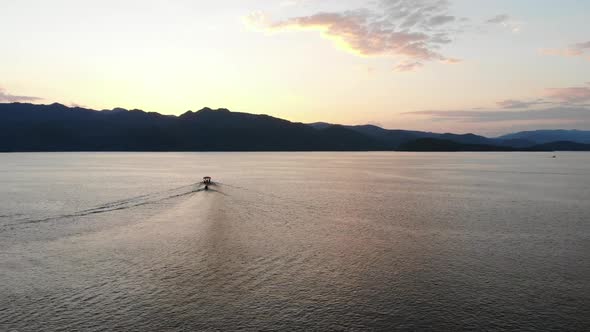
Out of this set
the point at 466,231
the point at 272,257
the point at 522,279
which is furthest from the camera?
the point at 466,231

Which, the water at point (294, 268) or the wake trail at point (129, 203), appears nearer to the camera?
the water at point (294, 268)

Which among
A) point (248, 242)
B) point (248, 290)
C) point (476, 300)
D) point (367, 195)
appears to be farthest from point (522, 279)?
point (367, 195)

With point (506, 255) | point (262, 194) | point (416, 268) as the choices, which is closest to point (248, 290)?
point (416, 268)

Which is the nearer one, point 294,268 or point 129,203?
point 294,268

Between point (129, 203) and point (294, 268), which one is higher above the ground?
point (129, 203)

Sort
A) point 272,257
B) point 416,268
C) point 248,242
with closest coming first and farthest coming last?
1. point 416,268
2. point 272,257
3. point 248,242

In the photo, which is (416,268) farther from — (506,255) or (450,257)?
(506,255)

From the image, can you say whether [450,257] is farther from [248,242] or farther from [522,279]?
[248,242]

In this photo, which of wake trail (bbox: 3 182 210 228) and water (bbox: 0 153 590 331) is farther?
wake trail (bbox: 3 182 210 228)

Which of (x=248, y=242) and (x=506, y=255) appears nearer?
(x=506, y=255)
